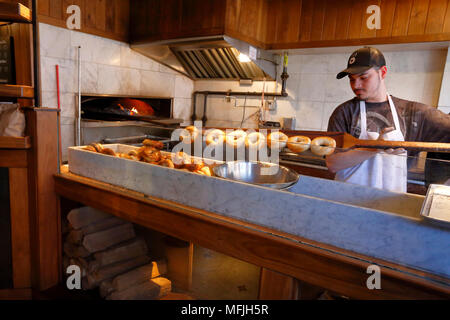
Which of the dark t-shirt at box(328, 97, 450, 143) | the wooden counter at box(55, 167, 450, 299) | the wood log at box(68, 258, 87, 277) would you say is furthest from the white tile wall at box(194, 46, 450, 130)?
the wood log at box(68, 258, 87, 277)

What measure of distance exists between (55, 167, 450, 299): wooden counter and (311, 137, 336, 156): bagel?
1.28ft

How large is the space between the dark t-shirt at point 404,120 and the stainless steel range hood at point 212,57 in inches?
67.8

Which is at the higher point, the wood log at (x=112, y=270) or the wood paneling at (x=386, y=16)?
the wood paneling at (x=386, y=16)

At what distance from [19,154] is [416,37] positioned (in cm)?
352

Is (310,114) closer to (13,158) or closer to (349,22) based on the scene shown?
(349,22)

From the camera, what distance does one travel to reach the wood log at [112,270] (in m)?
1.81

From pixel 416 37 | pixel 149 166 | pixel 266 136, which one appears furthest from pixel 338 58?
pixel 149 166

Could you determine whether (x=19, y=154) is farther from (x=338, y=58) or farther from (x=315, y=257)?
(x=338, y=58)

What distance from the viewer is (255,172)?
1396mm

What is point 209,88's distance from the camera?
15.4 feet

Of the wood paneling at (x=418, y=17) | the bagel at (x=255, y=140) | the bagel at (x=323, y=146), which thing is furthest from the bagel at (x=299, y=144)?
the wood paneling at (x=418, y=17)

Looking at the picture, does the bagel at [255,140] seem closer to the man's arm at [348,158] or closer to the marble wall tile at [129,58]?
the man's arm at [348,158]

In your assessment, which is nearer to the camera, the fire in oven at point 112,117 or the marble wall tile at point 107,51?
the fire in oven at point 112,117

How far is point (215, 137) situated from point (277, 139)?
35 centimetres
